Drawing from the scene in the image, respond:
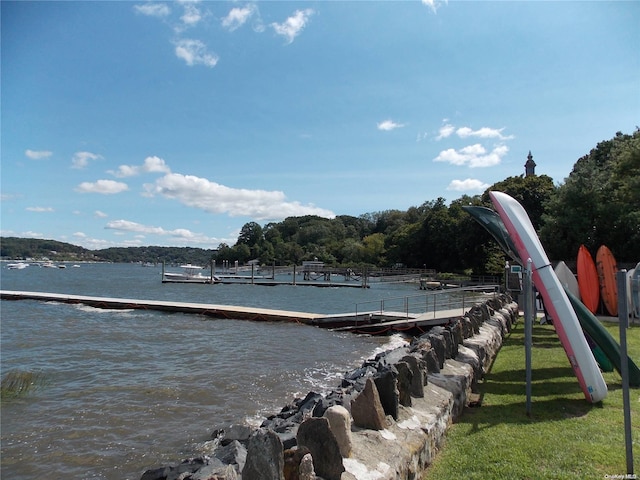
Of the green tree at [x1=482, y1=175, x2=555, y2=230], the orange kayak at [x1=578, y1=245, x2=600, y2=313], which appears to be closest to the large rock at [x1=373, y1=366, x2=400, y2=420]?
the orange kayak at [x1=578, y1=245, x2=600, y2=313]

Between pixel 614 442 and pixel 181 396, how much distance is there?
9.34 meters

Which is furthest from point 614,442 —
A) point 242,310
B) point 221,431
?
point 242,310

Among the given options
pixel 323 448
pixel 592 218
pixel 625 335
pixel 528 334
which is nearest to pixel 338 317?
pixel 528 334

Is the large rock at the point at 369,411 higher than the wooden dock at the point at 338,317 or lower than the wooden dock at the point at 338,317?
higher

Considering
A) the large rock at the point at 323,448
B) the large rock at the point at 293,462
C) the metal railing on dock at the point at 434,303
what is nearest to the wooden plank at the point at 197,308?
the metal railing on dock at the point at 434,303

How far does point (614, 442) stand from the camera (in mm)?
5203

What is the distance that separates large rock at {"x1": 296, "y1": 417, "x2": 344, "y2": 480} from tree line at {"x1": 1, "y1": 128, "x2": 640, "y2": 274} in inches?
988

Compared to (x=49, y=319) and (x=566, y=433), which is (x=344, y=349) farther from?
(x=49, y=319)

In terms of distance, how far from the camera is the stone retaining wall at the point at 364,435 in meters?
3.09

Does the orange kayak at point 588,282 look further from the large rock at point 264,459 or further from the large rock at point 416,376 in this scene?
the large rock at point 264,459

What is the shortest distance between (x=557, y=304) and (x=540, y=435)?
8.72 ft

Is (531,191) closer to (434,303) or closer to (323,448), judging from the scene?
(434,303)

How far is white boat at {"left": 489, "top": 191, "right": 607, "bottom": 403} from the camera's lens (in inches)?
267

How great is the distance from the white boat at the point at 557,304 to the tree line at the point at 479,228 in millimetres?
18955
